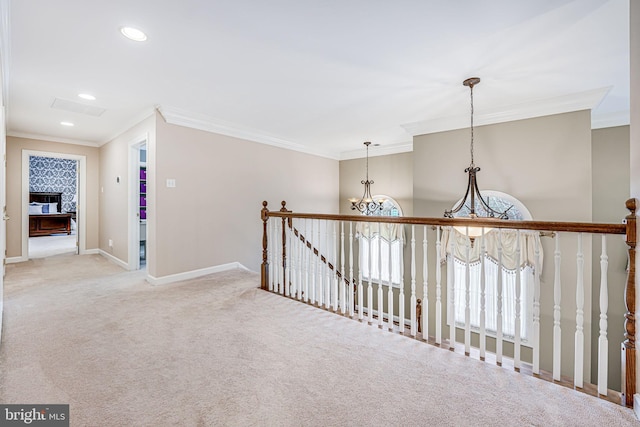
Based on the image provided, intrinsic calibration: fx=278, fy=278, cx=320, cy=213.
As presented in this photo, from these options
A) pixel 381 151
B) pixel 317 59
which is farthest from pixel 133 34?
pixel 381 151

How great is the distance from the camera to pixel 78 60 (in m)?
2.43

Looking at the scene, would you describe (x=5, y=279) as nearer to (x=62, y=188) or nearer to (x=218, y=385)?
(x=218, y=385)

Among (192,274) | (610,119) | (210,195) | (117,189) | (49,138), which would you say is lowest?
(192,274)

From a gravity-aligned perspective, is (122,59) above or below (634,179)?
above

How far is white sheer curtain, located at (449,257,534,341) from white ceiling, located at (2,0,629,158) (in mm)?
2147

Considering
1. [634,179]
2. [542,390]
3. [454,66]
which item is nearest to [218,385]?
[542,390]

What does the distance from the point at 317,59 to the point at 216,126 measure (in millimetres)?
2290

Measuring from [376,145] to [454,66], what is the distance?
11.0ft

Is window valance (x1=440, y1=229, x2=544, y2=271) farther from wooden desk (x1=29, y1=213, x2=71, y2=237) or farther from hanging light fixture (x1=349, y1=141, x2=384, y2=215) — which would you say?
wooden desk (x1=29, y1=213, x2=71, y2=237)

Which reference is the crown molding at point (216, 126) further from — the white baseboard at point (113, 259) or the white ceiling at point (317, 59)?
the white baseboard at point (113, 259)

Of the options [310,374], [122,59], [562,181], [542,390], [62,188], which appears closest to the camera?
[542,390]

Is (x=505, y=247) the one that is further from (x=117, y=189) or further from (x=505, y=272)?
(x=117, y=189)

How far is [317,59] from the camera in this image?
245 centimetres

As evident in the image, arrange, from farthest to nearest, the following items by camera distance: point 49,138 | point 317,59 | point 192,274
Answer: point 49,138 → point 192,274 → point 317,59
